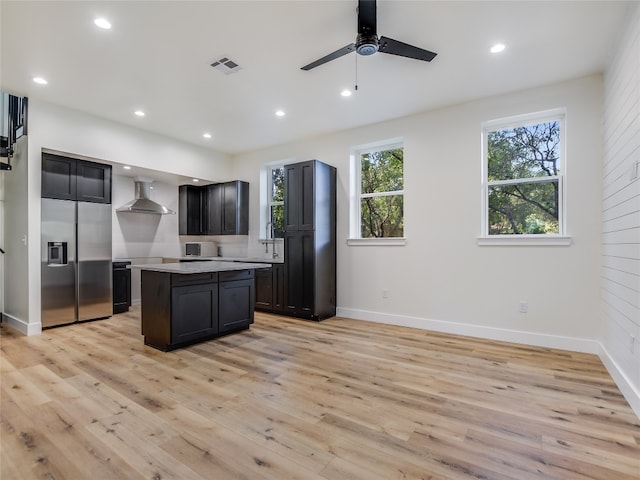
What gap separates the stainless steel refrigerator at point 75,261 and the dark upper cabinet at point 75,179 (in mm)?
101

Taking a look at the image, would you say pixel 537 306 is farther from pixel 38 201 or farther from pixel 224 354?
pixel 38 201

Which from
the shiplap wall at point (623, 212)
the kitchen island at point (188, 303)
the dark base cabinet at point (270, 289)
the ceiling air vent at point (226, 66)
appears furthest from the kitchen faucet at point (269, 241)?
the shiplap wall at point (623, 212)

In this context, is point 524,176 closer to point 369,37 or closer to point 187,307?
point 369,37

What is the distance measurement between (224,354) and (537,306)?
3.47 meters

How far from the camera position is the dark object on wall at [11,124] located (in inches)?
163

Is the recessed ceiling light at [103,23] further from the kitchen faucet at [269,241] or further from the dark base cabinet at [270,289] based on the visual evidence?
the kitchen faucet at [269,241]

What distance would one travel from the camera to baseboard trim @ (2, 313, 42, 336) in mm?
4125

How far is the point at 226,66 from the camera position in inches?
131

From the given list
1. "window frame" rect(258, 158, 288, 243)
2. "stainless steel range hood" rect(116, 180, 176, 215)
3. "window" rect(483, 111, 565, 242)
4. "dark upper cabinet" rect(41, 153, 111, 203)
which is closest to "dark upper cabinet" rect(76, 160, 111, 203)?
"dark upper cabinet" rect(41, 153, 111, 203)

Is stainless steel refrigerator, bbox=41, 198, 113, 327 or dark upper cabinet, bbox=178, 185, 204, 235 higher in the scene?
dark upper cabinet, bbox=178, 185, 204, 235

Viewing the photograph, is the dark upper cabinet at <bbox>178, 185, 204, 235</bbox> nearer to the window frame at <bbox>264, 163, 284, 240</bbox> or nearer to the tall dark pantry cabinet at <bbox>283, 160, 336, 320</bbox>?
the window frame at <bbox>264, 163, 284, 240</bbox>

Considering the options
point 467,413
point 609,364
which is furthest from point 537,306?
point 467,413

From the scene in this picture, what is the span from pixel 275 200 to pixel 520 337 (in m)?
4.47

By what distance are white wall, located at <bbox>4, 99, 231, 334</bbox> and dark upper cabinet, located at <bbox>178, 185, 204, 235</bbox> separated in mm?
1555
